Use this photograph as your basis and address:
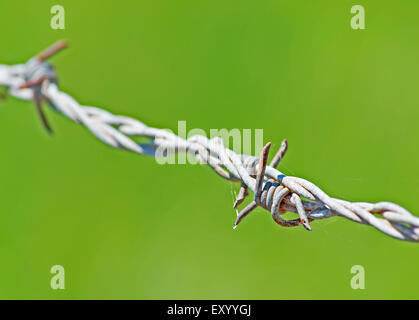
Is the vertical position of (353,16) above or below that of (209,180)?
above

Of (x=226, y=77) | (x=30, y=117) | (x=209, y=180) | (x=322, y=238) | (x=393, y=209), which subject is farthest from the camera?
(x=226, y=77)

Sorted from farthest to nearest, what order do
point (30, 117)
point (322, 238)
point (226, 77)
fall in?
point (226, 77)
point (30, 117)
point (322, 238)

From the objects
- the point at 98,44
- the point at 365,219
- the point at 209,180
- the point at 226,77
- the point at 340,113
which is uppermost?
the point at 98,44

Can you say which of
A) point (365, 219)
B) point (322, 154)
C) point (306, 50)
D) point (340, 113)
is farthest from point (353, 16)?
point (365, 219)

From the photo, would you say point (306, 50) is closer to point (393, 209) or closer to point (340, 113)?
point (340, 113)

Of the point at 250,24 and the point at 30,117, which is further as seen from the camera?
the point at 250,24

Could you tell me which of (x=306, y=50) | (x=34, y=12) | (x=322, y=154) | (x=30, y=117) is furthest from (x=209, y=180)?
(x=34, y=12)

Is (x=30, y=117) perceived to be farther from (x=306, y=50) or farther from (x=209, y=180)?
(x=306, y=50)
